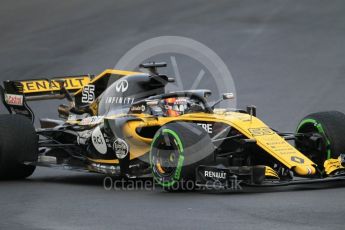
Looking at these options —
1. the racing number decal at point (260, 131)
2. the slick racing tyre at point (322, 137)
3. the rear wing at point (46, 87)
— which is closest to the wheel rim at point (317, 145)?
the slick racing tyre at point (322, 137)

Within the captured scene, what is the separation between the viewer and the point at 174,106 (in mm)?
12430

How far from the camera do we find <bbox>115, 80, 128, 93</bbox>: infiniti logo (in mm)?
13336

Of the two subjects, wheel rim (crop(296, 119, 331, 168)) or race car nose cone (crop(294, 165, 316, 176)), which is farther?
wheel rim (crop(296, 119, 331, 168))

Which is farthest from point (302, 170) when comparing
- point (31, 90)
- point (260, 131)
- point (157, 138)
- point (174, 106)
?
point (31, 90)

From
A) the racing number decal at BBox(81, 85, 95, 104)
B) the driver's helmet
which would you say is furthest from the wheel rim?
the racing number decal at BBox(81, 85, 95, 104)

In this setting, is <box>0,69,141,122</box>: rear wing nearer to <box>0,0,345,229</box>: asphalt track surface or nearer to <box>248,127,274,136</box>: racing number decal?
<box>0,0,345,229</box>: asphalt track surface

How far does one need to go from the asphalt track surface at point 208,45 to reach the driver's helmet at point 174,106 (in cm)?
122

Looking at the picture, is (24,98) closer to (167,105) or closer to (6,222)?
(167,105)

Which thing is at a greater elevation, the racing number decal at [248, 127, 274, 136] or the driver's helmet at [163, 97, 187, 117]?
the driver's helmet at [163, 97, 187, 117]

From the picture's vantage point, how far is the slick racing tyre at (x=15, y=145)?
13352 millimetres

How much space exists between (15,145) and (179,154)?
3.19m

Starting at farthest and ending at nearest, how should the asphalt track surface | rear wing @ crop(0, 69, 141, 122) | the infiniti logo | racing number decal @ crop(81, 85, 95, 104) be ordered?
1. rear wing @ crop(0, 69, 141, 122)
2. racing number decal @ crop(81, 85, 95, 104)
3. the infiniti logo
4. the asphalt track surface

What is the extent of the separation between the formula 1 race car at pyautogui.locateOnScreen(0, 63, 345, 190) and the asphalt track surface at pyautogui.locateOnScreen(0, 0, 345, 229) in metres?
0.26

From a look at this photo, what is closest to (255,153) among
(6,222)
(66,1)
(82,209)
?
(82,209)
